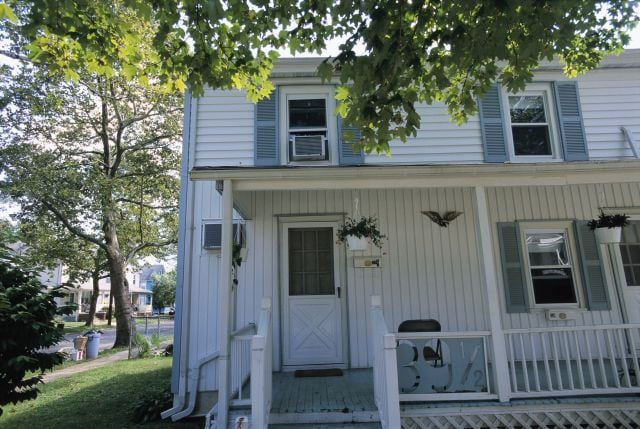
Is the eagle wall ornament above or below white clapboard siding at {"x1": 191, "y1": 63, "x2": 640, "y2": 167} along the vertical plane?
below

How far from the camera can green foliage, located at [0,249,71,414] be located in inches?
170

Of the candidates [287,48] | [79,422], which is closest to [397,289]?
[287,48]

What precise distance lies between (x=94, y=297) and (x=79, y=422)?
2423 cm

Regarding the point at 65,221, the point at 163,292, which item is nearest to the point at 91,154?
the point at 65,221

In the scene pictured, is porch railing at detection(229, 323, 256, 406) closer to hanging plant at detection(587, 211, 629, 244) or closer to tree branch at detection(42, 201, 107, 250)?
hanging plant at detection(587, 211, 629, 244)

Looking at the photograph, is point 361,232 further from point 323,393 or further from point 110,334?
point 110,334

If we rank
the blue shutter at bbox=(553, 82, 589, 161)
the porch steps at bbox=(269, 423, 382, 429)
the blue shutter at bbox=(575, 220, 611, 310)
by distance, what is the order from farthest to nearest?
1. the blue shutter at bbox=(553, 82, 589, 161)
2. the blue shutter at bbox=(575, 220, 611, 310)
3. the porch steps at bbox=(269, 423, 382, 429)

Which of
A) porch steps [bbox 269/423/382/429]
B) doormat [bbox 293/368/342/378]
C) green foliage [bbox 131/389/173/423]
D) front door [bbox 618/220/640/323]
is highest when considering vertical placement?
front door [bbox 618/220/640/323]

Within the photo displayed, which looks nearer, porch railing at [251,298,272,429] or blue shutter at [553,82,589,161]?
porch railing at [251,298,272,429]

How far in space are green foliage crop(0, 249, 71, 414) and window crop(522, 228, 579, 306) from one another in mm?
6497

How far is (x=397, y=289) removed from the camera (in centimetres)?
611

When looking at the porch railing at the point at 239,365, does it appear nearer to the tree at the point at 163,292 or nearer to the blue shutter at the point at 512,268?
the blue shutter at the point at 512,268

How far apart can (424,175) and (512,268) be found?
8.64 ft

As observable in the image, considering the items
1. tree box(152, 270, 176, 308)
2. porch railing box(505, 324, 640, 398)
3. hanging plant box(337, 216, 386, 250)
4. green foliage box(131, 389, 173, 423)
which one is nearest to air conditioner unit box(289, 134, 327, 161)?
hanging plant box(337, 216, 386, 250)
